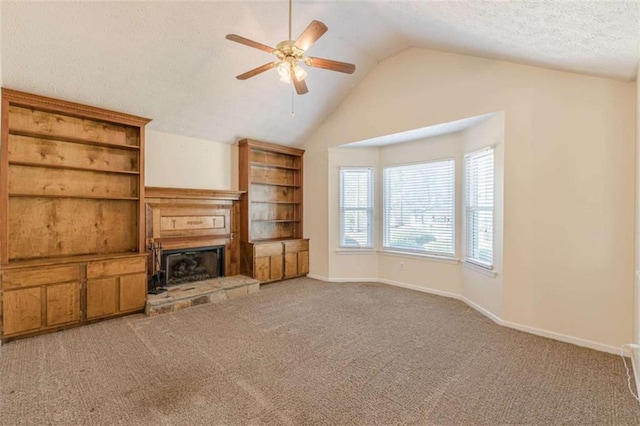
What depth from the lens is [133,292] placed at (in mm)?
3844

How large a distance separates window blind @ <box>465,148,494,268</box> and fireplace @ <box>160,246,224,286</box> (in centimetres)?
413

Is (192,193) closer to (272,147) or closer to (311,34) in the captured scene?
(272,147)

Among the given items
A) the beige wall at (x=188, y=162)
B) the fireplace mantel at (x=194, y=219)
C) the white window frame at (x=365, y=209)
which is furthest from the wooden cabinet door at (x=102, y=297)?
the white window frame at (x=365, y=209)

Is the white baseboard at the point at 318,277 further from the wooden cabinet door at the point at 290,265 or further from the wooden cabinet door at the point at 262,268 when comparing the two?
the wooden cabinet door at the point at 262,268

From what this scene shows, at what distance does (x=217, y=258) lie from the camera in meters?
5.25

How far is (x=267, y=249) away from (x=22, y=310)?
3.20 m

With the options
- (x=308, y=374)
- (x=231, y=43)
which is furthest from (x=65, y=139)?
(x=308, y=374)

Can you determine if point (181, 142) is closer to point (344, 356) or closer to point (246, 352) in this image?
point (246, 352)

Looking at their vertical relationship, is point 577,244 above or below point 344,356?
above

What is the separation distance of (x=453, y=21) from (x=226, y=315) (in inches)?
168

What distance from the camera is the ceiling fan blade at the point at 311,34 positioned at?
2.39 m

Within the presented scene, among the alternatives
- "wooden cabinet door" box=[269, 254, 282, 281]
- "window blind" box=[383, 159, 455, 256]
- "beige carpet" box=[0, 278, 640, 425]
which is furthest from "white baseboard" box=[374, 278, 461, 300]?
"wooden cabinet door" box=[269, 254, 282, 281]

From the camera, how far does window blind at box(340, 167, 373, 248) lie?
5641 mm

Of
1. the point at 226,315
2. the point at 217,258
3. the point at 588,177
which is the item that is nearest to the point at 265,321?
the point at 226,315
